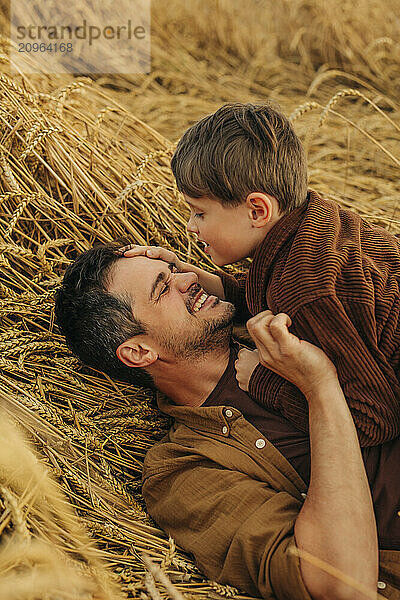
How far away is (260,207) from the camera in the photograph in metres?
2.07

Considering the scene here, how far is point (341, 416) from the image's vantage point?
1835 millimetres

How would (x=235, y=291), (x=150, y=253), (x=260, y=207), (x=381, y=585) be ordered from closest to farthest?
(x=381, y=585) → (x=260, y=207) → (x=150, y=253) → (x=235, y=291)

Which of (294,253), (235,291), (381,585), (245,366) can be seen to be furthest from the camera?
(235,291)

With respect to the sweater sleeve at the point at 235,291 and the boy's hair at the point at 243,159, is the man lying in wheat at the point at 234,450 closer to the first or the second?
the sweater sleeve at the point at 235,291

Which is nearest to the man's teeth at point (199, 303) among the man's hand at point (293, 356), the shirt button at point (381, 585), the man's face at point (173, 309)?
the man's face at point (173, 309)

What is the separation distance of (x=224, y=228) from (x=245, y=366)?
1.56 feet

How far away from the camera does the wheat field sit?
5.57 ft

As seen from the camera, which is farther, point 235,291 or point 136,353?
point 235,291

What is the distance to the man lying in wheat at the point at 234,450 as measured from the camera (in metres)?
1.72

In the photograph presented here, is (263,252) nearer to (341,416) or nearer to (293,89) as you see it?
(341,416)

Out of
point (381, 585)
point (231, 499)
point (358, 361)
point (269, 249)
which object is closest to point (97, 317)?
point (269, 249)

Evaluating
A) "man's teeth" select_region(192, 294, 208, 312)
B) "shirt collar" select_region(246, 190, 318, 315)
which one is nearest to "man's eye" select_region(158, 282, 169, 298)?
"man's teeth" select_region(192, 294, 208, 312)

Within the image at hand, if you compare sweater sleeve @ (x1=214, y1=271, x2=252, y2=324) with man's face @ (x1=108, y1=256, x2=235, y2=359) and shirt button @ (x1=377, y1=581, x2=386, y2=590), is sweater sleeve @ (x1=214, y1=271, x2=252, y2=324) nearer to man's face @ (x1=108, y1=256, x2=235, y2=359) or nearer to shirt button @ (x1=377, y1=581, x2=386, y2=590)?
man's face @ (x1=108, y1=256, x2=235, y2=359)

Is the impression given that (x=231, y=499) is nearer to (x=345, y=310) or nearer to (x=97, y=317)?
(x=345, y=310)
